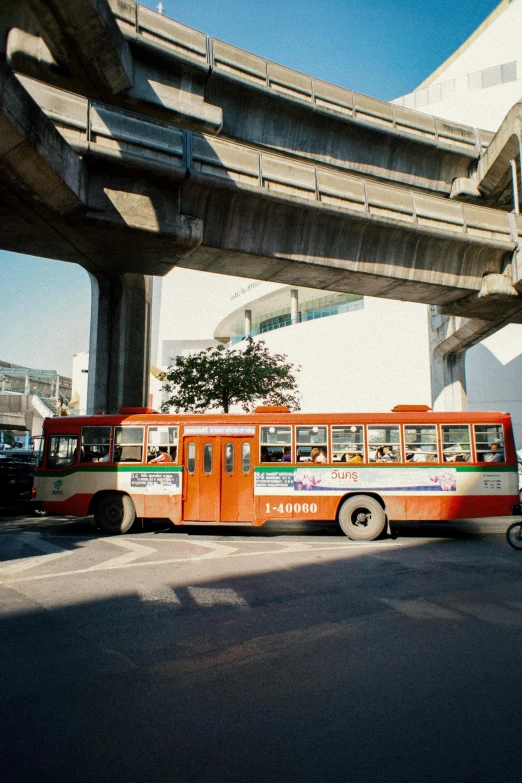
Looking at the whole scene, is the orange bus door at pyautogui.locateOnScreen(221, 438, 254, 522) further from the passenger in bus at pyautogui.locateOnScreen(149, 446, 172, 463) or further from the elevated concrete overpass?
the elevated concrete overpass

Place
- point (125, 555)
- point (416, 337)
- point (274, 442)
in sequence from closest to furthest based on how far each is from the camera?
1. point (125, 555)
2. point (274, 442)
3. point (416, 337)

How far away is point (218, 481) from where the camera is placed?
12852 millimetres

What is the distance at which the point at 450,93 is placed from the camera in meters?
38.9

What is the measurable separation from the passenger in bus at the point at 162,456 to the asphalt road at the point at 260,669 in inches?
141

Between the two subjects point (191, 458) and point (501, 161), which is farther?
point (501, 161)

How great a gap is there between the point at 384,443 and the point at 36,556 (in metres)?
7.86

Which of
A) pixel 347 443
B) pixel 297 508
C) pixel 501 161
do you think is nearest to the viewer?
pixel 297 508

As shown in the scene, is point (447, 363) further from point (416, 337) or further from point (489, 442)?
point (489, 442)

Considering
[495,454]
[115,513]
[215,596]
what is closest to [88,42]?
[115,513]

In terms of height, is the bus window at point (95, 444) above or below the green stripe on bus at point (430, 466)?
above

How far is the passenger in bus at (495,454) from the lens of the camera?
12359 mm

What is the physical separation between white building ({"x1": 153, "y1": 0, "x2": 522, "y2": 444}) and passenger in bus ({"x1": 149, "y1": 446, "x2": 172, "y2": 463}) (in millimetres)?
24824

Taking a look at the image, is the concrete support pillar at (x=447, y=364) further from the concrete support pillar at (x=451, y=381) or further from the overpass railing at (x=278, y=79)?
the overpass railing at (x=278, y=79)

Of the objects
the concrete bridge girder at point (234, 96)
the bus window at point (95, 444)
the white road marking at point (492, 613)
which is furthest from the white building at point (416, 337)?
the white road marking at point (492, 613)
